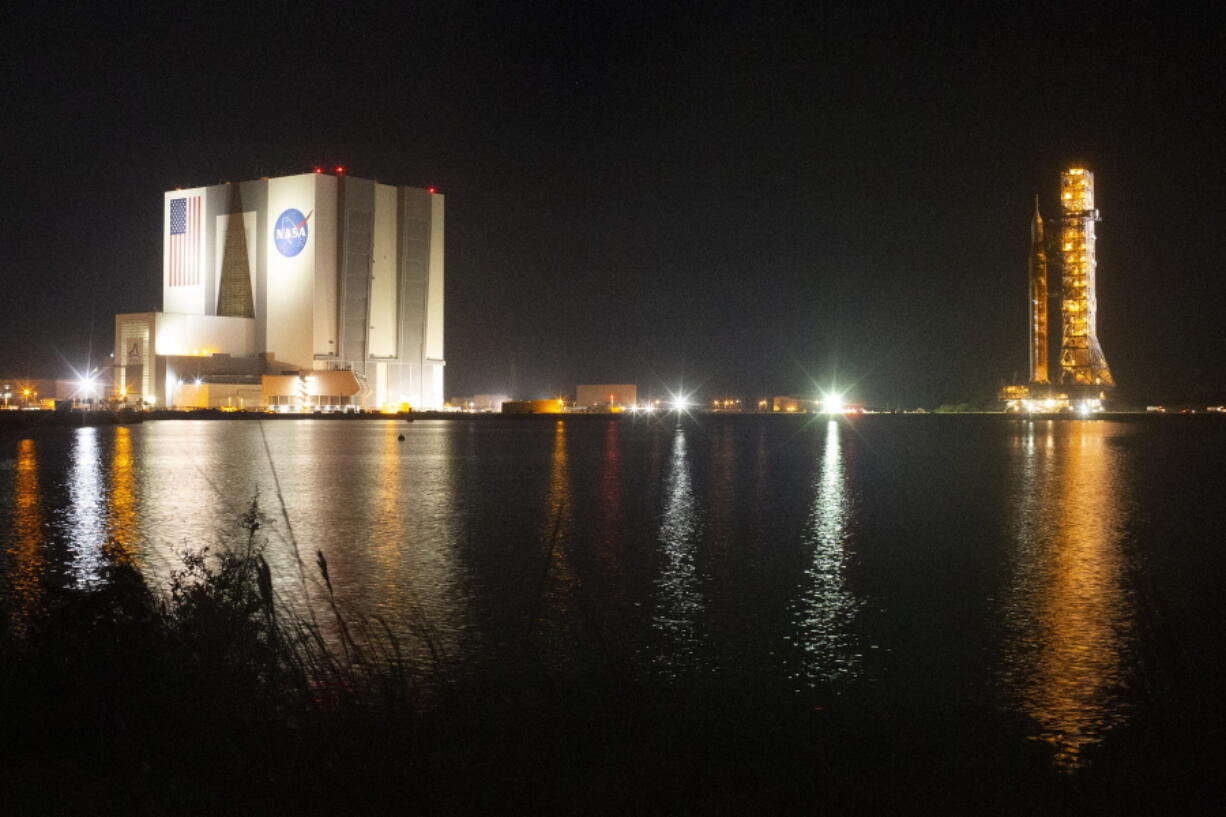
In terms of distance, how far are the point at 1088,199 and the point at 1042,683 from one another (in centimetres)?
13785

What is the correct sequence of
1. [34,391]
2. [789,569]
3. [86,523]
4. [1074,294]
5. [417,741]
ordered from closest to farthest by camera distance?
[417,741] < [789,569] < [86,523] < [1074,294] < [34,391]

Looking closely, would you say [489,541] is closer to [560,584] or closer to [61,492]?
[560,584]

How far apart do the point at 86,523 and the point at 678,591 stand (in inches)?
456

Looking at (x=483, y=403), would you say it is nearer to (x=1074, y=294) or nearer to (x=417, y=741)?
(x=1074, y=294)

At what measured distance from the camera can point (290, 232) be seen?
5340 inches

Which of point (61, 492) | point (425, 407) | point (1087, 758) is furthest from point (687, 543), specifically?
point (425, 407)

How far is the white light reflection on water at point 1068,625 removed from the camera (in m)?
8.16

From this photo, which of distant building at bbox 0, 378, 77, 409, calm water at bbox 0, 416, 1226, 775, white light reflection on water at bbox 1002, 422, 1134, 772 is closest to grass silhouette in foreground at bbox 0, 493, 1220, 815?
calm water at bbox 0, 416, 1226, 775

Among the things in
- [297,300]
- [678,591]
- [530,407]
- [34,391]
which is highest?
[297,300]

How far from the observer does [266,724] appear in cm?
734

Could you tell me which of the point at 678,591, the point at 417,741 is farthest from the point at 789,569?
the point at 417,741

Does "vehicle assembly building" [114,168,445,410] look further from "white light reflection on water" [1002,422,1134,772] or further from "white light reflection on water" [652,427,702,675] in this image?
"white light reflection on water" [1002,422,1134,772]

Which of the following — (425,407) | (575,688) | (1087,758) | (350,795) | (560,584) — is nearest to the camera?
(350,795)

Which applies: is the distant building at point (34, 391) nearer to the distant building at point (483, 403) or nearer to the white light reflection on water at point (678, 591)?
the distant building at point (483, 403)
